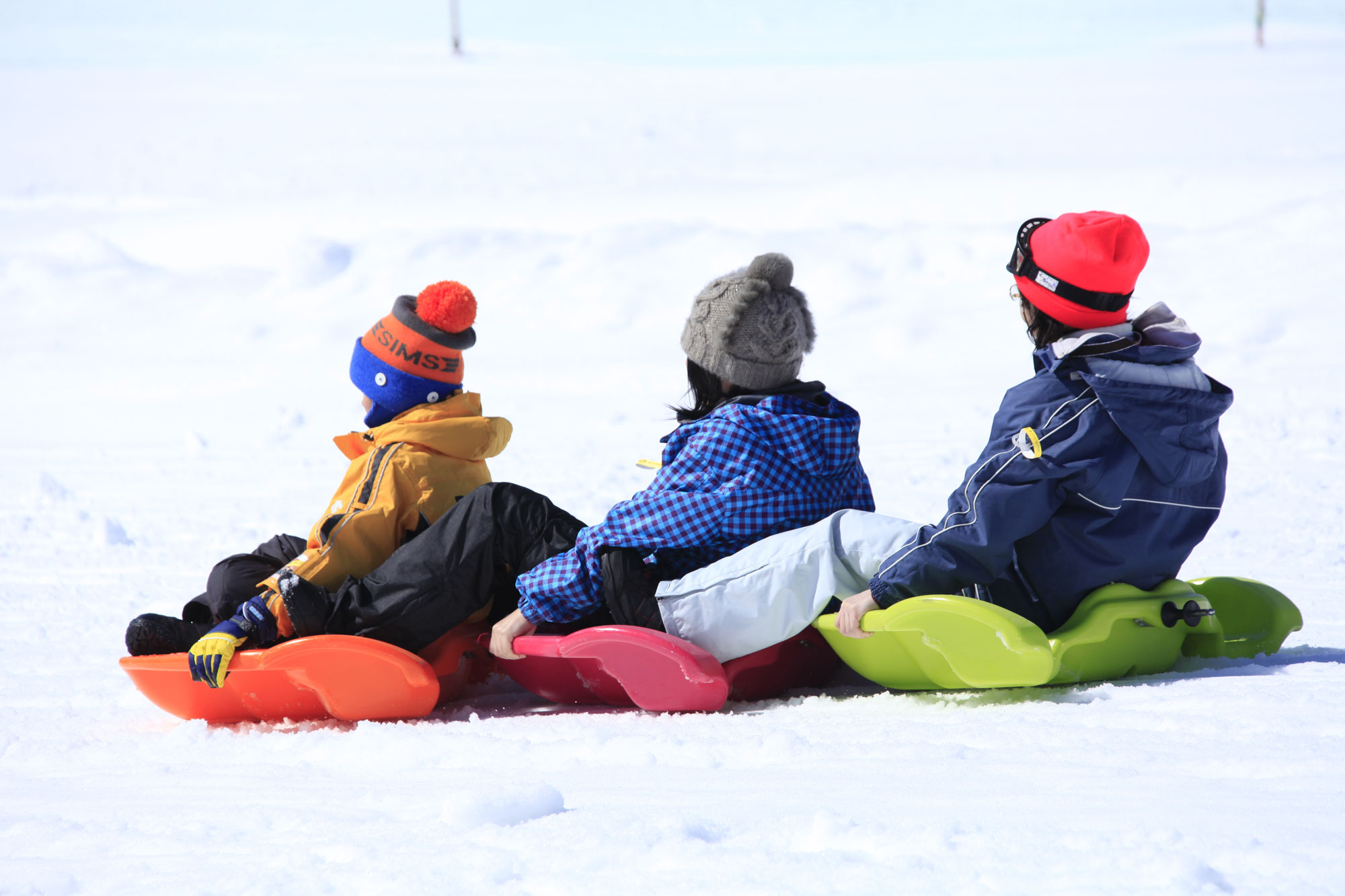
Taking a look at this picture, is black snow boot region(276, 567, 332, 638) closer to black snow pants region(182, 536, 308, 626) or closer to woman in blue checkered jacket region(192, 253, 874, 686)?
woman in blue checkered jacket region(192, 253, 874, 686)

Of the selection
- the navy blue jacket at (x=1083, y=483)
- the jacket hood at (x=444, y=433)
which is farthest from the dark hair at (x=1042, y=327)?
the jacket hood at (x=444, y=433)

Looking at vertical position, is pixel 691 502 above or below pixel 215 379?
below

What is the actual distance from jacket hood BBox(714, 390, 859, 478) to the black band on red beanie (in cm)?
49

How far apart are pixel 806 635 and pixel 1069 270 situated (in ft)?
3.36

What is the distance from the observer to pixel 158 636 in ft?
9.48

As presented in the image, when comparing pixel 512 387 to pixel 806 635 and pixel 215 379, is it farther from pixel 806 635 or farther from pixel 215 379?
pixel 806 635

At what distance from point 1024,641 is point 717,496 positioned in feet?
2.32

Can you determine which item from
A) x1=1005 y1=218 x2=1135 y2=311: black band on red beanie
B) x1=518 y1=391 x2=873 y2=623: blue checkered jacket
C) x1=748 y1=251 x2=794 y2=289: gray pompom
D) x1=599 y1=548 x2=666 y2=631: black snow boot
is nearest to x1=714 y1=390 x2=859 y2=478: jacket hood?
x1=518 y1=391 x2=873 y2=623: blue checkered jacket

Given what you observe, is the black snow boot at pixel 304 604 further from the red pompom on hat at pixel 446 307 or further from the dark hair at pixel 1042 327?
the dark hair at pixel 1042 327

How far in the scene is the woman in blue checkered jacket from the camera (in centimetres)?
269

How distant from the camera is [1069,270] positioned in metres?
2.56

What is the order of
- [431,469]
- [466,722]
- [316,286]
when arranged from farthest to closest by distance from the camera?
[316,286] < [431,469] < [466,722]

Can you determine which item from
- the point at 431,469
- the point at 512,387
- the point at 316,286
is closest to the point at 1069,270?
the point at 431,469

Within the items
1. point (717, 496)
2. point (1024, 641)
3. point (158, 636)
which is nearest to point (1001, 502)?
point (1024, 641)
